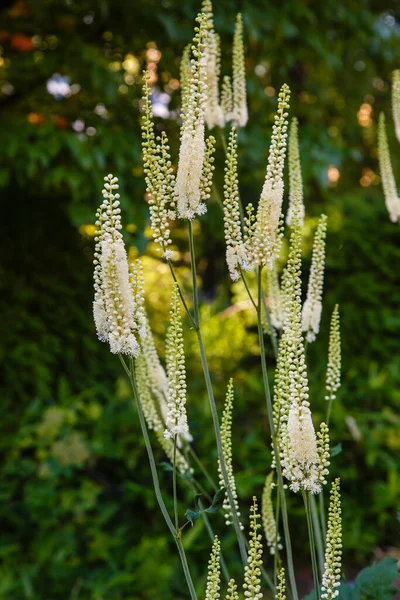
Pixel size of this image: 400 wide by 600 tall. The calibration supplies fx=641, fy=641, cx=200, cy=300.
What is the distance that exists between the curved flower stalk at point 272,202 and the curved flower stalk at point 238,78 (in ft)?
1.77

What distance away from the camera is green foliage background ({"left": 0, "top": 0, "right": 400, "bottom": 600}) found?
362 centimetres

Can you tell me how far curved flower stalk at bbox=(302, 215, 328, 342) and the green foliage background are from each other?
7.08 ft

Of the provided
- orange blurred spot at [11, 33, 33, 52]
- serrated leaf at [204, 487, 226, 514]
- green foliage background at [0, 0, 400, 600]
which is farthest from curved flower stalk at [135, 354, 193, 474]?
orange blurred spot at [11, 33, 33, 52]

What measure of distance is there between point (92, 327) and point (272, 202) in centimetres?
412

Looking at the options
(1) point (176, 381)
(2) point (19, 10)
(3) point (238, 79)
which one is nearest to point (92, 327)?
(2) point (19, 10)

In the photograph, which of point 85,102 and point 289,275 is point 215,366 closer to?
point 85,102

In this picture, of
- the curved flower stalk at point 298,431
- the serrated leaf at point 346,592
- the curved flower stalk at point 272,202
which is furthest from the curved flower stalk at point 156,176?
the serrated leaf at point 346,592

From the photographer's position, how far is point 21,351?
4734mm

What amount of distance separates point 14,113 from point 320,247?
3346 mm

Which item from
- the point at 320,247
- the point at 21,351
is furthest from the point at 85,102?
the point at 320,247

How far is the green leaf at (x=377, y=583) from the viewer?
5.43 feet

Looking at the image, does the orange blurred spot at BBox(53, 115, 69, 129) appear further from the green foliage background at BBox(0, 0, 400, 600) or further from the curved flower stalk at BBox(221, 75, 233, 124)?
the curved flower stalk at BBox(221, 75, 233, 124)

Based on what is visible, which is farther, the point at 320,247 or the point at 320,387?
the point at 320,387

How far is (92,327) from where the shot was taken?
517 centimetres
